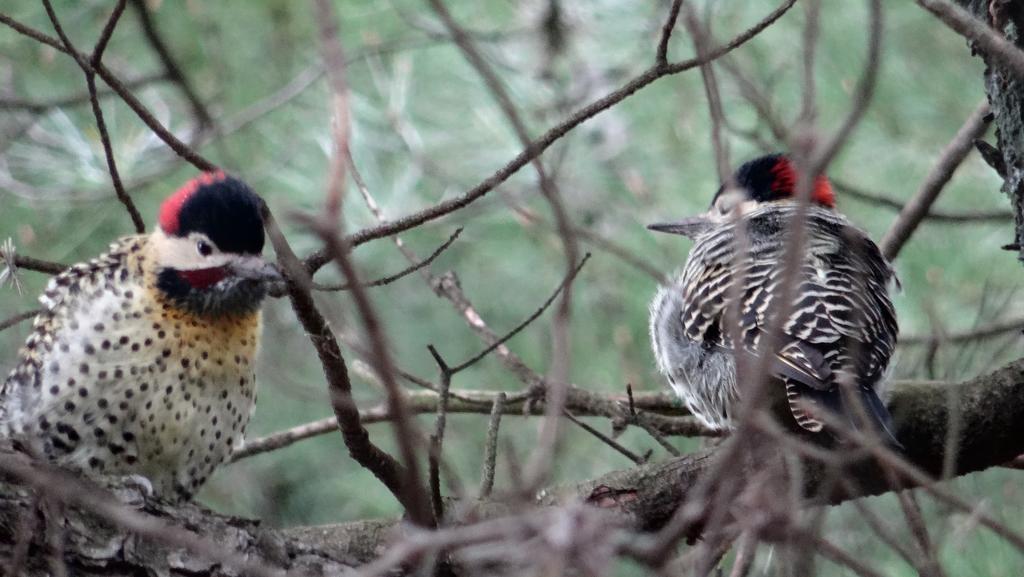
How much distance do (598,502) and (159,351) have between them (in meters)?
0.97

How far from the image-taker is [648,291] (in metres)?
5.09

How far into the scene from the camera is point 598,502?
254 centimetres

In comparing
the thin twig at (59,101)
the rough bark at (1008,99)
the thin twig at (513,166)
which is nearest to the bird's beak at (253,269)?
the thin twig at (513,166)

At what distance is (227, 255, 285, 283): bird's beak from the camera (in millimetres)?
2779

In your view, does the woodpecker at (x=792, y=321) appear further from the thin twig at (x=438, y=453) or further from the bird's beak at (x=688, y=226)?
the thin twig at (x=438, y=453)

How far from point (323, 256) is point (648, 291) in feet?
10.7

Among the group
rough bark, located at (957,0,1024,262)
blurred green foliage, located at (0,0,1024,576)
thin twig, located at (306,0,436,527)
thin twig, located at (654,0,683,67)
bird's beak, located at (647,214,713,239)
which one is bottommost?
thin twig, located at (306,0,436,527)

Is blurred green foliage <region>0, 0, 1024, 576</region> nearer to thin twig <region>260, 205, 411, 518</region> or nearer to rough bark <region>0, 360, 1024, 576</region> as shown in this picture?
rough bark <region>0, 360, 1024, 576</region>

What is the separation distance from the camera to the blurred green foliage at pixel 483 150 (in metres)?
4.80

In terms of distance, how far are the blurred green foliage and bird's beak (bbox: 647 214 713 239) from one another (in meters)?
0.52

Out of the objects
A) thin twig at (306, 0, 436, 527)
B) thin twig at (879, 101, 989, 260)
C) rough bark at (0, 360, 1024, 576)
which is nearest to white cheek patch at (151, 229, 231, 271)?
rough bark at (0, 360, 1024, 576)

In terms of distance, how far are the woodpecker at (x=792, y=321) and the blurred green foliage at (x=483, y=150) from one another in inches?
41.1

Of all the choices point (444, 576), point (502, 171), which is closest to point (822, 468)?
point (444, 576)

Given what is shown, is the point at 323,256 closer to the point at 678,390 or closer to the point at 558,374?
the point at 558,374
